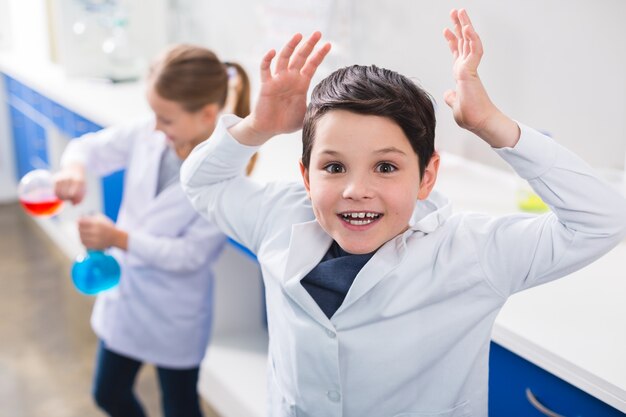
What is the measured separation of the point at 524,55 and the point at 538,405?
998 millimetres

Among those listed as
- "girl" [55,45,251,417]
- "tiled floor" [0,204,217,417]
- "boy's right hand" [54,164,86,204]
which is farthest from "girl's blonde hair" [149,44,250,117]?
"tiled floor" [0,204,217,417]

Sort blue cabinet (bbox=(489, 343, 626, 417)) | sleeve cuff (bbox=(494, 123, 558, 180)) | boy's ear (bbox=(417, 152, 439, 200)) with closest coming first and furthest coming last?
1. sleeve cuff (bbox=(494, 123, 558, 180))
2. boy's ear (bbox=(417, 152, 439, 200))
3. blue cabinet (bbox=(489, 343, 626, 417))

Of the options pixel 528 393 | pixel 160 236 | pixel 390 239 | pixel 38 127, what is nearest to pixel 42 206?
pixel 160 236

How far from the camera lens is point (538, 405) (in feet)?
3.64

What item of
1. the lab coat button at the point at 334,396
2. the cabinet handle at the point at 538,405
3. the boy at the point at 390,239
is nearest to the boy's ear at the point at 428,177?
the boy at the point at 390,239

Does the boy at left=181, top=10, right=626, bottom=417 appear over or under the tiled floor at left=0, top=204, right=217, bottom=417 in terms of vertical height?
over

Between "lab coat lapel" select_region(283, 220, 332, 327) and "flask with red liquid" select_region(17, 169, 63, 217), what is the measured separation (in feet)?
3.00

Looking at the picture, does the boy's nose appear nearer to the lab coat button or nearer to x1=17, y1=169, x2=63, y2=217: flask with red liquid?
the lab coat button

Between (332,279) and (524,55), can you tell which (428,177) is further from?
(524,55)

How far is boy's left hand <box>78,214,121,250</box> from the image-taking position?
1.60 meters

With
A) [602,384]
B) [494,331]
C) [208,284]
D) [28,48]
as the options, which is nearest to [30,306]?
[208,284]

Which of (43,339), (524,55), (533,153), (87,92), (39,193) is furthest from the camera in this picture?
(87,92)

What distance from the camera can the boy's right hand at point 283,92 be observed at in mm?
942

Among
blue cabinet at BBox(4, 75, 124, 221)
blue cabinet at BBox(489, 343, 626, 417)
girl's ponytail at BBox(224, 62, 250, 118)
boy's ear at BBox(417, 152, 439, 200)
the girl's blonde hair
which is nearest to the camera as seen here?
boy's ear at BBox(417, 152, 439, 200)
